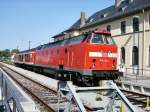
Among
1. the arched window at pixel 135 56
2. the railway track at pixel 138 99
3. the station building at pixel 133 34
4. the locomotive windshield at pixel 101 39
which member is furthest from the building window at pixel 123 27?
the railway track at pixel 138 99

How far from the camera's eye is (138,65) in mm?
32656

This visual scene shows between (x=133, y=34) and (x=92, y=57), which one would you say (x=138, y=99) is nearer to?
(x=92, y=57)

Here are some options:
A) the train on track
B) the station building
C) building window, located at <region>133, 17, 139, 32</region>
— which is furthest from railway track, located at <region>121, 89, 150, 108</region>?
building window, located at <region>133, 17, 139, 32</region>

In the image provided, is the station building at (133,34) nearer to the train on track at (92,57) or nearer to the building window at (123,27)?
the building window at (123,27)

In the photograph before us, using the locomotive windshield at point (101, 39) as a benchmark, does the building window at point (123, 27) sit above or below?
above

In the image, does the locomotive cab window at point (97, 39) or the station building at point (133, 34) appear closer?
the locomotive cab window at point (97, 39)

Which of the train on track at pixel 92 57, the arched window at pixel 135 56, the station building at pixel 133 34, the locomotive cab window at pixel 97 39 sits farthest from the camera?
the arched window at pixel 135 56

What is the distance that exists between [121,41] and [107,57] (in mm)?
17473

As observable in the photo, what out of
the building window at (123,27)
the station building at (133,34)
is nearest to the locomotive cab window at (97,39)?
the station building at (133,34)

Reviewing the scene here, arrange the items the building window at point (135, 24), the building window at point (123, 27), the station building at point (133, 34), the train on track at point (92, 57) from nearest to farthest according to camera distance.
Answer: the train on track at point (92, 57) < the station building at point (133, 34) < the building window at point (135, 24) < the building window at point (123, 27)

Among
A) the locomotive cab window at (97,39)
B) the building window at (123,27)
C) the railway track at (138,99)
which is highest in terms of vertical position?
the building window at (123,27)

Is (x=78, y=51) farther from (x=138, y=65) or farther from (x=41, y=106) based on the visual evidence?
(x=138, y=65)

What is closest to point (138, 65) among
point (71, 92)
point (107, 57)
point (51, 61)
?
Answer: point (51, 61)

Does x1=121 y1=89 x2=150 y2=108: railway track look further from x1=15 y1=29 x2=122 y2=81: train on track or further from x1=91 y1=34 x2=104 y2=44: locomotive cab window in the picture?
x1=91 y1=34 x2=104 y2=44: locomotive cab window
